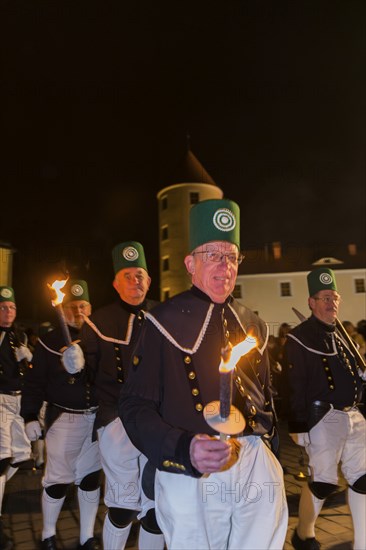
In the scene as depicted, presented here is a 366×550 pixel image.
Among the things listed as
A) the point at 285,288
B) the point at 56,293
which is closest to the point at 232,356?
the point at 56,293

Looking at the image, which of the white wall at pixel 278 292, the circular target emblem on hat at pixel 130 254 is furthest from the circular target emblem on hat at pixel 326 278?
the white wall at pixel 278 292

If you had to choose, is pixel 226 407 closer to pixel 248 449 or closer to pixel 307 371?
pixel 248 449

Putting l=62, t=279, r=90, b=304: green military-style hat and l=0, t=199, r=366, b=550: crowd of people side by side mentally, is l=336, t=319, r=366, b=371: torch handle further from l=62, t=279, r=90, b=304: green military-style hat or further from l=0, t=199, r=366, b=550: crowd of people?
l=62, t=279, r=90, b=304: green military-style hat

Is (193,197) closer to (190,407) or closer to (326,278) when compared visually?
(326,278)

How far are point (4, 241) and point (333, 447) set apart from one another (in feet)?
126

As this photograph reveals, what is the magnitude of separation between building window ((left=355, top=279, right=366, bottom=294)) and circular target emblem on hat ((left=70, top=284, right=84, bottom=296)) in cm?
3988

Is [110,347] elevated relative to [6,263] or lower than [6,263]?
lower

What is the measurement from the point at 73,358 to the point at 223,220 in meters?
2.63

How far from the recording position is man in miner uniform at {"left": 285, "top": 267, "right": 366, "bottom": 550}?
15.6 ft

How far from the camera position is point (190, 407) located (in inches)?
101

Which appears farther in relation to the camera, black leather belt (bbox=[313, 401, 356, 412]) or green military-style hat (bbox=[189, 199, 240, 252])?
black leather belt (bbox=[313, 401, 356, 412])

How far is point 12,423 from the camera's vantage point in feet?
20.2

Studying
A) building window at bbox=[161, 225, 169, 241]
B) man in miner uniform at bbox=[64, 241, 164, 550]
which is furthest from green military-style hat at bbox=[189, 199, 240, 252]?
building window at bbox=[161, 225, 169, 241]

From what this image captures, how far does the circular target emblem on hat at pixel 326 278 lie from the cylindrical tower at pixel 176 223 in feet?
118
